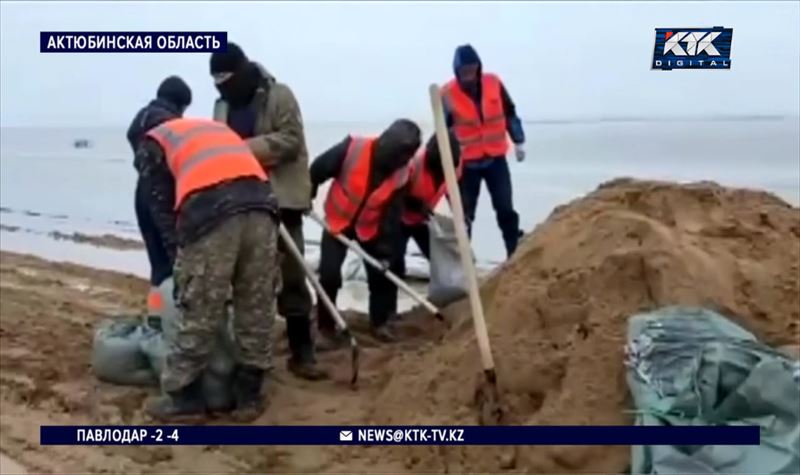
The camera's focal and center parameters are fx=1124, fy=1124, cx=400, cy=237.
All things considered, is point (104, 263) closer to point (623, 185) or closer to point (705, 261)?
point (623, 185)

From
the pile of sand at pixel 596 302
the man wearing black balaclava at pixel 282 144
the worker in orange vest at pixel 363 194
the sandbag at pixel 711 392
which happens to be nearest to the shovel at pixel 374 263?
the worker in orange vest at pixel 363 194

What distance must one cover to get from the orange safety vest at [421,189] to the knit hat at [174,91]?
1370 mm

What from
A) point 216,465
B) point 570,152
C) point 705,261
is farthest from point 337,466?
point 570,152

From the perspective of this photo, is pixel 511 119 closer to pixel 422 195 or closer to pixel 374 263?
pixel 422 195

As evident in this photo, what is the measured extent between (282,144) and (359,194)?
855 millimetres

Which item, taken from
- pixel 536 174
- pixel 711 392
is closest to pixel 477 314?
pixel 711 392

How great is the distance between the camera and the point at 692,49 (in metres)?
3.02

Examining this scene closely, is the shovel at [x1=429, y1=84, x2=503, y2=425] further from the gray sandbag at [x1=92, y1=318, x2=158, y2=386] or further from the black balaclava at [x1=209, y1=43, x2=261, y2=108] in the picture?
the gray sandbag at [x1=92, y1=318, x2=158, y2=386]

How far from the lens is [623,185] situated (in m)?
5.54

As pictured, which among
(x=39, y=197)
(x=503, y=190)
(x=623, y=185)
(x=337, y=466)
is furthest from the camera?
(x=39, y=197)

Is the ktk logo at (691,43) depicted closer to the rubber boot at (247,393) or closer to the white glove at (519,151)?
the rubber boot at (247,393)

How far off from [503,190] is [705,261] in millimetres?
3108

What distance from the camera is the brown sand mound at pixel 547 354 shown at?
4.49 metres

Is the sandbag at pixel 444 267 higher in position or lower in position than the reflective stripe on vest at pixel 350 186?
lower
